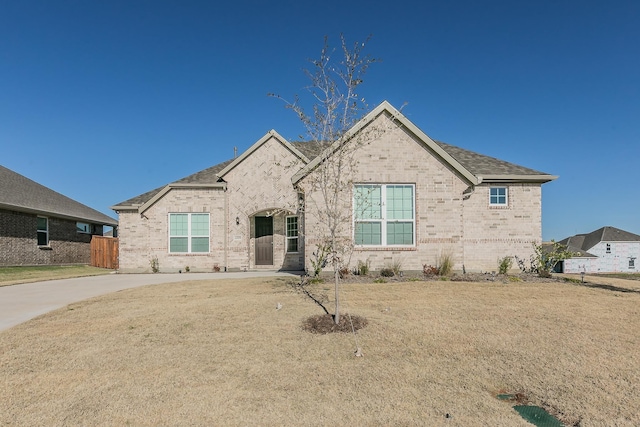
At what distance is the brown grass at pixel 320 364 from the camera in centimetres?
359

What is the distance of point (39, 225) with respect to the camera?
837 inches

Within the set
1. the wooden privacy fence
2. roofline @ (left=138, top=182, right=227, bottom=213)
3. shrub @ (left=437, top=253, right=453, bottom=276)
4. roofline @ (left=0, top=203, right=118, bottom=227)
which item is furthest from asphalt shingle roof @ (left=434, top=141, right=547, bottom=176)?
roofline @ (left=0, top=203, right=118, bottom=227)

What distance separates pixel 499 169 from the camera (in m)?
15.3

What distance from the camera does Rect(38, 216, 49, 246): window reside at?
21250 millimetres

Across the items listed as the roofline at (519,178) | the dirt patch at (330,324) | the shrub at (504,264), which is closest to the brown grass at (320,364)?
the dirt patch at (330,324)

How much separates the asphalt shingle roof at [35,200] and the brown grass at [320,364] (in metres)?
16.1

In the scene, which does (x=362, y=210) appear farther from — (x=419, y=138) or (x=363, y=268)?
(x=419, y=138)

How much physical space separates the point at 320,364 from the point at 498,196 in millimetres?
12986

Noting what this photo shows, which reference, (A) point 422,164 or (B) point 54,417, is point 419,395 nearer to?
(B) point 54,417

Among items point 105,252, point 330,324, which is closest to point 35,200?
point 105,252

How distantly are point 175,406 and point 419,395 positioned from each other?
2706mm

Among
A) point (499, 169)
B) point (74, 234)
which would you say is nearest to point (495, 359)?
point (499, 169)

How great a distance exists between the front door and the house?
0.17 ft

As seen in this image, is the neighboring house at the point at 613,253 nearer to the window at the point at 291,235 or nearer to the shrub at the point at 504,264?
the shrub at the point at 504,264
